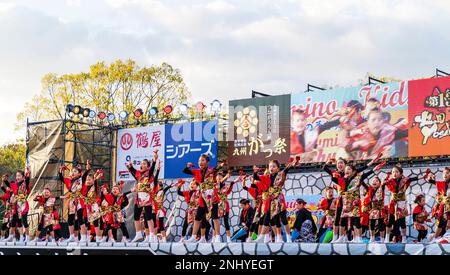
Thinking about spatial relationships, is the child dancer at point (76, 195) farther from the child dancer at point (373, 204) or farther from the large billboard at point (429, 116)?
the large billboard at point (429, 116)

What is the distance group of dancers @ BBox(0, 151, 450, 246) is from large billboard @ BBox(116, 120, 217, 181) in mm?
2013

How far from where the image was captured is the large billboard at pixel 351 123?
1652 cm

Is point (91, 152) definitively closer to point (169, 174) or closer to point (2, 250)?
point (169, 174)

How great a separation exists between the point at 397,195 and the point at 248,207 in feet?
14.8

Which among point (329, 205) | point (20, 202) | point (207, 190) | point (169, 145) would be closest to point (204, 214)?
point (207, 190)

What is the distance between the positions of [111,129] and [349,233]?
9.12 metres

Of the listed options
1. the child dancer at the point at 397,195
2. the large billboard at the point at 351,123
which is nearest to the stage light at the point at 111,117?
the large billboard at the point at 351,123

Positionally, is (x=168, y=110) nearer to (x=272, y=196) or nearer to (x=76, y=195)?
(x=76, y=195)

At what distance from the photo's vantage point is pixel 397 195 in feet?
40.9

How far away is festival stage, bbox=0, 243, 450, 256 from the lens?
9586 mm

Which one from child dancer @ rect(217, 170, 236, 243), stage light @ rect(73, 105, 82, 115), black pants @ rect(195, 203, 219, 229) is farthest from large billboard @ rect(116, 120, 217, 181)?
black pants @ rect(195, 203, 219, 229)

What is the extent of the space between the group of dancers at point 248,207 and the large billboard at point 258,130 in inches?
68.3

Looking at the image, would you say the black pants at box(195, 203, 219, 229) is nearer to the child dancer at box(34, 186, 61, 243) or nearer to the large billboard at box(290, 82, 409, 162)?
the child dancer at box(34, 186, 61, 243)

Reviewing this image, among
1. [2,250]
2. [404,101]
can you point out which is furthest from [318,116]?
[2,250]
